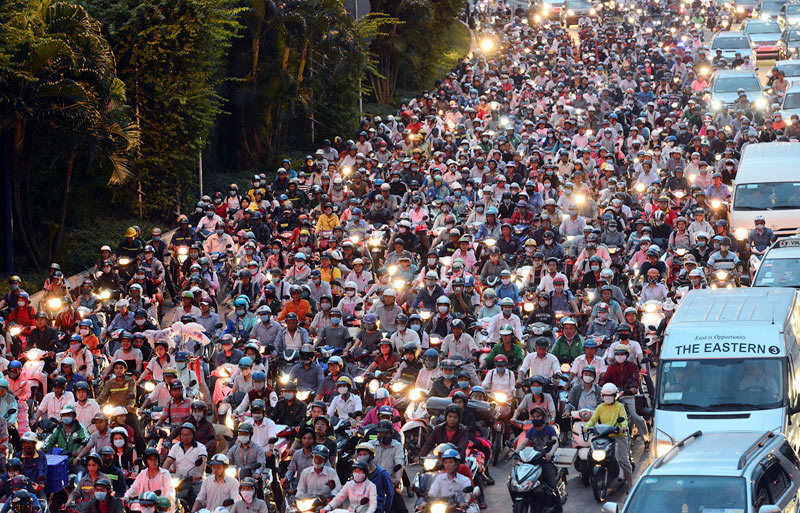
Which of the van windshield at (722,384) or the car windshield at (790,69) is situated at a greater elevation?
the van windshield at (722,384)

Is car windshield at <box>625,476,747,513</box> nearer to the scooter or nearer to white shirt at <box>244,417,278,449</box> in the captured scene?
the scooter

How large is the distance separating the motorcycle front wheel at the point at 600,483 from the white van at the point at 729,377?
885 millimetres

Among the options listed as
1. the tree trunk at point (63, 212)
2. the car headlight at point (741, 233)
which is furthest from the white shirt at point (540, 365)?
the tree trunk at point (63, 212)

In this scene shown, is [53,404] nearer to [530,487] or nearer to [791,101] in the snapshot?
[530,487]

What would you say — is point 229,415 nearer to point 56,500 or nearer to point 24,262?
point 56,500

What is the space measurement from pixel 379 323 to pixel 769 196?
8696mm

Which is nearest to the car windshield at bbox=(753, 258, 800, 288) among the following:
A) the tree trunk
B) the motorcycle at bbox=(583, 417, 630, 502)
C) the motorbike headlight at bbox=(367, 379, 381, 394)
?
the motorcycle at bbox=(583, 417, 630, 502)

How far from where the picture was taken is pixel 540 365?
22359mm

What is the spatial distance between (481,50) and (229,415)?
151 feet

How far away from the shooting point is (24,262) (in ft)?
107

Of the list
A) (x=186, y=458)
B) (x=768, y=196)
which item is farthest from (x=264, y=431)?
(x=768, y=196)

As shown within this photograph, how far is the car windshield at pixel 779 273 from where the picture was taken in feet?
80.9

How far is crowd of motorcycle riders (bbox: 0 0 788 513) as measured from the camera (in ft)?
64.0

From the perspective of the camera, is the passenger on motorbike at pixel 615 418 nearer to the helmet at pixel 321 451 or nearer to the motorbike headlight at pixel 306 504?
the helmet at pixel 321 451
